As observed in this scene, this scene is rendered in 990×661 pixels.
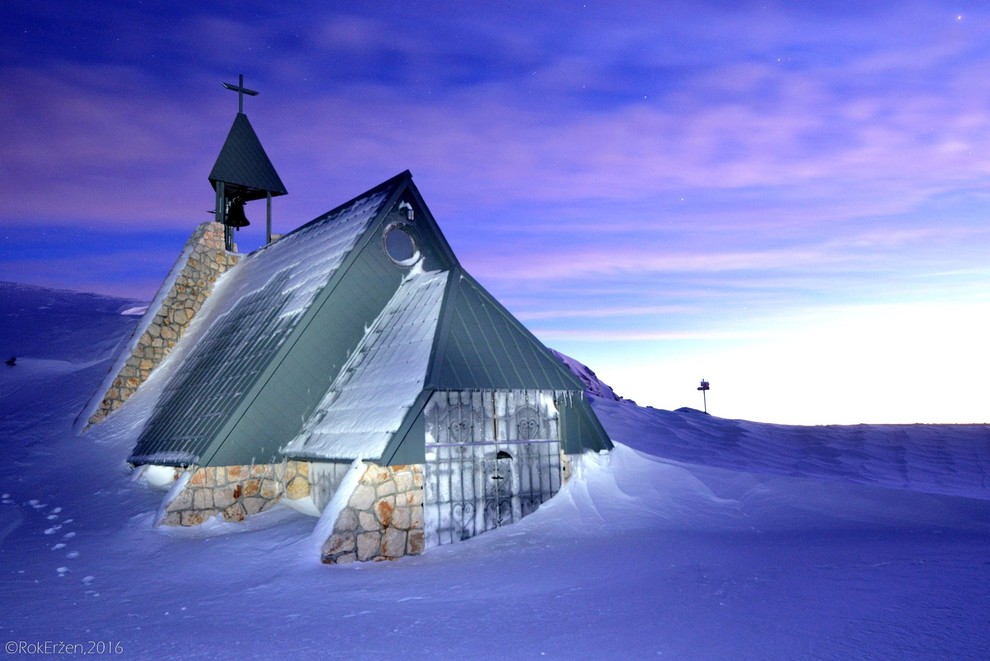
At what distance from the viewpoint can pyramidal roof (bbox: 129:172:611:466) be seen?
11.5 m

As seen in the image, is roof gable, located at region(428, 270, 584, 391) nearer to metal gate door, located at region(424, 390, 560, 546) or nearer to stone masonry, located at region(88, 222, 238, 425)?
metal gate door, located at region(424, 390, 560, 546)

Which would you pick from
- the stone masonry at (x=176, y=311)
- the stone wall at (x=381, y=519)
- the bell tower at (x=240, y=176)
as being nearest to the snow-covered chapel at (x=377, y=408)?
the stone wall at (x=381, y=519)

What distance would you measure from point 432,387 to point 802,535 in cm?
624

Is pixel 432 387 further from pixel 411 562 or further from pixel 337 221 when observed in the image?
pixel 337 221

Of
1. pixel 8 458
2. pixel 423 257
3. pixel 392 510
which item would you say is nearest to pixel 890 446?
pixel 423 257

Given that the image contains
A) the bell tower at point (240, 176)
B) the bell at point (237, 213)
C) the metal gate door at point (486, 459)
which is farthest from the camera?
the bell at point (237, 213)

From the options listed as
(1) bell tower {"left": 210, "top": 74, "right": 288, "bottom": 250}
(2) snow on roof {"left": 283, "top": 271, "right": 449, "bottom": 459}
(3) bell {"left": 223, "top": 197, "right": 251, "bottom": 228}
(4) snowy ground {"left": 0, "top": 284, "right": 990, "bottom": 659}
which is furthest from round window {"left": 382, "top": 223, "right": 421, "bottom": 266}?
(3) bell {"left": 223, "top": 197, "right": 251, "bottom": 228}

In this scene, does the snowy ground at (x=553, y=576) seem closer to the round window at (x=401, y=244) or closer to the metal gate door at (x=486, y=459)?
the metal gate door at (x=486, y=459)

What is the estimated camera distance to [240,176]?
921 inches

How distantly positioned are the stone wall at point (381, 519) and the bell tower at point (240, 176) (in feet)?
48.1

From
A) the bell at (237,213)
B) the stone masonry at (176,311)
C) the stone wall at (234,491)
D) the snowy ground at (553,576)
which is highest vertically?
the bell at (237,213)

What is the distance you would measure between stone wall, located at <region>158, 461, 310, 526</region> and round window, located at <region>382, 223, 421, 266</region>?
470 centimetres

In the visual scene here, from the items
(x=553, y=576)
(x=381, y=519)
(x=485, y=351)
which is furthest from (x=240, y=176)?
(x=553, y=576)

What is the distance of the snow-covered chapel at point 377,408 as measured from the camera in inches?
424
